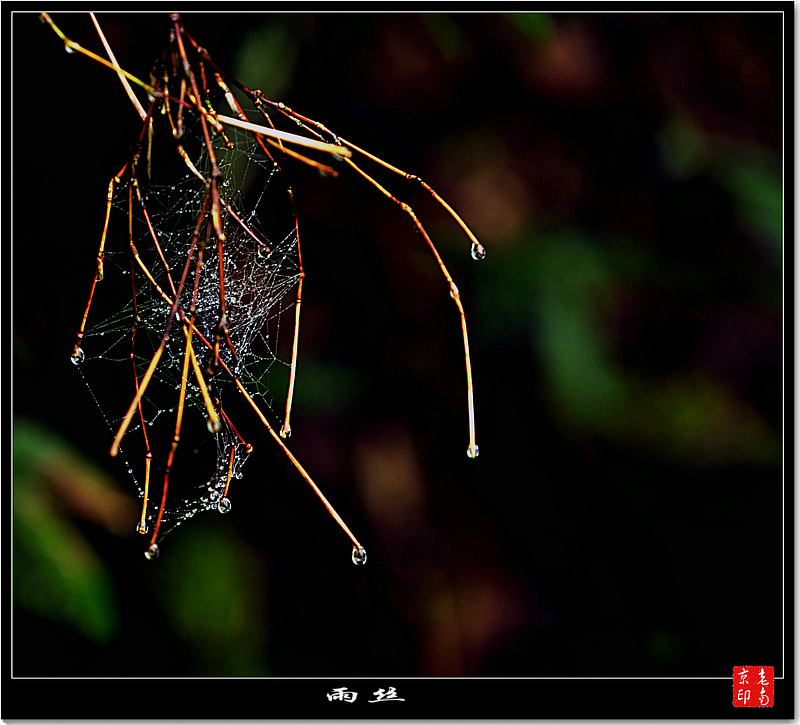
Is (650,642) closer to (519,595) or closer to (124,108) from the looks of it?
(519,595)

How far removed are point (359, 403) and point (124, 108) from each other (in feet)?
1.25

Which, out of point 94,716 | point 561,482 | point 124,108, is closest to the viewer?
point 94,716

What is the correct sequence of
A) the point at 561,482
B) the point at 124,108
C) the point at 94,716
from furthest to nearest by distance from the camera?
the point at 561,482, the point at 124,108, the point at 94,716

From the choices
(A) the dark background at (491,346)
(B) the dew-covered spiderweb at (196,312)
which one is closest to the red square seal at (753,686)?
(A) the dark background at (491,346)

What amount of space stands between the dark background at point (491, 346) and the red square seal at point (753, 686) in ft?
0.25

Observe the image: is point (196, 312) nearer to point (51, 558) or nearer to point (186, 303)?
point (186, 303)

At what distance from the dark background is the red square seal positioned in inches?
3.0

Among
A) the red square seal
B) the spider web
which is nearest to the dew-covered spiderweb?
the spider web

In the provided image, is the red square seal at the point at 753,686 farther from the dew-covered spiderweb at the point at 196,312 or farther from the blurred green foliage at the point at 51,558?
the blurred green foliage at the point at 51,558

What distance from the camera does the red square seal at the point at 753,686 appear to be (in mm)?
523

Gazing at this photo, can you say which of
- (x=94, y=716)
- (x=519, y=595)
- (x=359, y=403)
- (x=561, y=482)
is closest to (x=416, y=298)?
(x=359, y=403)

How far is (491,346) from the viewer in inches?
28.2

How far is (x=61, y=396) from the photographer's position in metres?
0.65

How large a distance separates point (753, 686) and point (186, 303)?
0.55 metres
